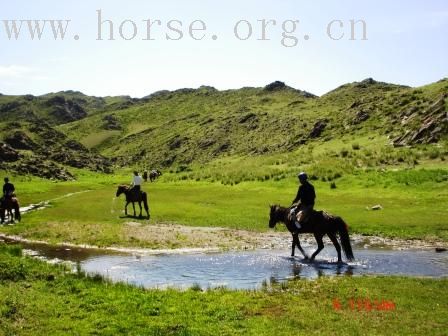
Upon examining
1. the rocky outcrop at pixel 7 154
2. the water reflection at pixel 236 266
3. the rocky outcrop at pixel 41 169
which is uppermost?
the rocky outcrop at pixel 7 154

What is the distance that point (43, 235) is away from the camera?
103 feet

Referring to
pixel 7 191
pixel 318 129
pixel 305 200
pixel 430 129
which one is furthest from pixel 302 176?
pixel 318 129

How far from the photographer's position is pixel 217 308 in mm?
15375

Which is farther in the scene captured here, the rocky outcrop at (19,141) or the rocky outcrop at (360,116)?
the rocky outcrop at (19,141)

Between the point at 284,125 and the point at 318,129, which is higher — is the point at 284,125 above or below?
above

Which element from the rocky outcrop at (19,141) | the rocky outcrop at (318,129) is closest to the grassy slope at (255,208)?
the rocky outcrop at (318,129)

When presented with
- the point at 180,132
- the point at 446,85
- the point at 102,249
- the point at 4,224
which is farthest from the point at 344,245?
the point at 180,132

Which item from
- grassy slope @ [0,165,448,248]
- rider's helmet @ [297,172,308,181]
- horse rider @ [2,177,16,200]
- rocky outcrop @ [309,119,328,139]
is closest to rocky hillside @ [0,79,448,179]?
rocky outcrop @ [309,119,328,139]

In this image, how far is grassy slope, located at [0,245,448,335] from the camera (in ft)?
44.6

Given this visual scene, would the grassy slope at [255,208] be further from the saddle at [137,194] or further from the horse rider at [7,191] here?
the horse rider at [7,191]

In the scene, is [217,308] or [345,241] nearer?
[217,308]

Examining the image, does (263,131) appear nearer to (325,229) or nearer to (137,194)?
(137,194)

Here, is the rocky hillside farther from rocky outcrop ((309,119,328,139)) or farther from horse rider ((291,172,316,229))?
horse rider ((291,172,316,229))

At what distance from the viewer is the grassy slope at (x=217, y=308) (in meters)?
13.6
